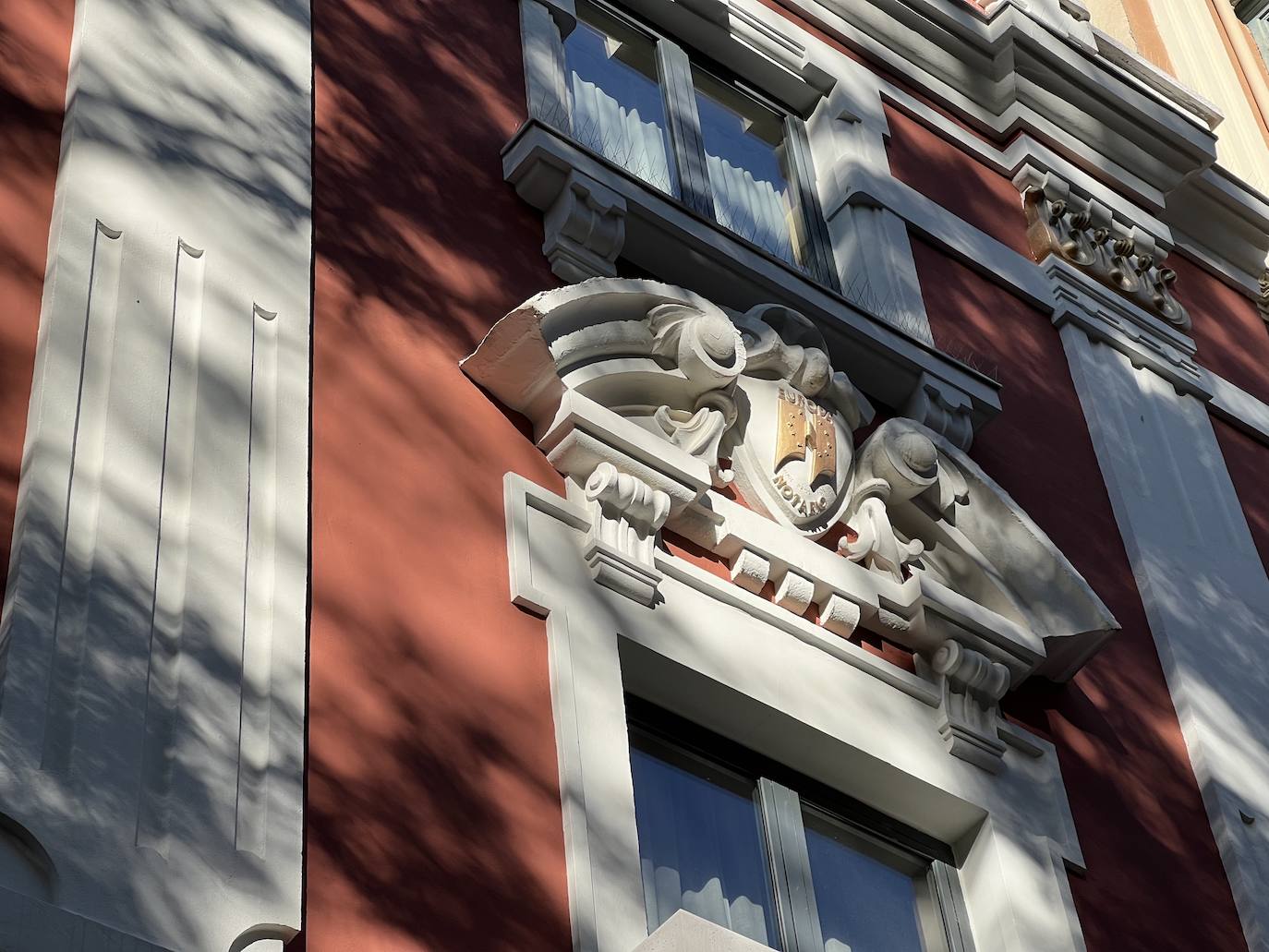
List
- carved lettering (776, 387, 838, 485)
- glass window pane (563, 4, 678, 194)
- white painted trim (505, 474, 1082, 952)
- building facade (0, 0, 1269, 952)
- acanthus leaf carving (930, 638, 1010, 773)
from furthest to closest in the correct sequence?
glass window pane (563, 4, 678, 194), carved lettering (776, 387, 838, 485), acanthus leaf carving (930, 638, 1010, 773), white painted trim (505, 474, 1082, 952), building facade (0, 0, 1269, 952)

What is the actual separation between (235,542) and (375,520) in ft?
2.56

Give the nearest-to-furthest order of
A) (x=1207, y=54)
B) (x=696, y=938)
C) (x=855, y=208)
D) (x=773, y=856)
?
(x=696, y=938) → (x=773, y=856) → (x=855, y=208) → (x=1207, y=54)

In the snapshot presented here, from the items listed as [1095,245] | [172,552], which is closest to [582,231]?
[172,552]

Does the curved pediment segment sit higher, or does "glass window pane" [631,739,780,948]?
the curved pediment segment

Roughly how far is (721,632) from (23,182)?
106 inches

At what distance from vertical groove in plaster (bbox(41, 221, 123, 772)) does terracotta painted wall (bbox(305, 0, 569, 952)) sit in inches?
30.6

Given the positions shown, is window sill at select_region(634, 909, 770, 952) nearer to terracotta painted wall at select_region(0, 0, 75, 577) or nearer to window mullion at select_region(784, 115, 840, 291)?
terracotta painted wall at select_region(0, 0, 75, 577)

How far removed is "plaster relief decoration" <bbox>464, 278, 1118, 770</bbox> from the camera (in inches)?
287

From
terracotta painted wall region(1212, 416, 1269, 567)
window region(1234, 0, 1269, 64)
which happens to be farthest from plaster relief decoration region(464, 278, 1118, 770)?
window region(1234, 0, 1269, 64)

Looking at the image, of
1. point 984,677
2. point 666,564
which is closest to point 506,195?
point 666,564

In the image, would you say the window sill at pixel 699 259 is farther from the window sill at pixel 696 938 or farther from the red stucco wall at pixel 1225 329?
the window sill at pixel 696 938

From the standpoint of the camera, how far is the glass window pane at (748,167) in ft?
32.2

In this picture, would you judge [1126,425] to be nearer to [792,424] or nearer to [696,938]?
[792,424]

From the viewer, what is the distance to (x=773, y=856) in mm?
7027
